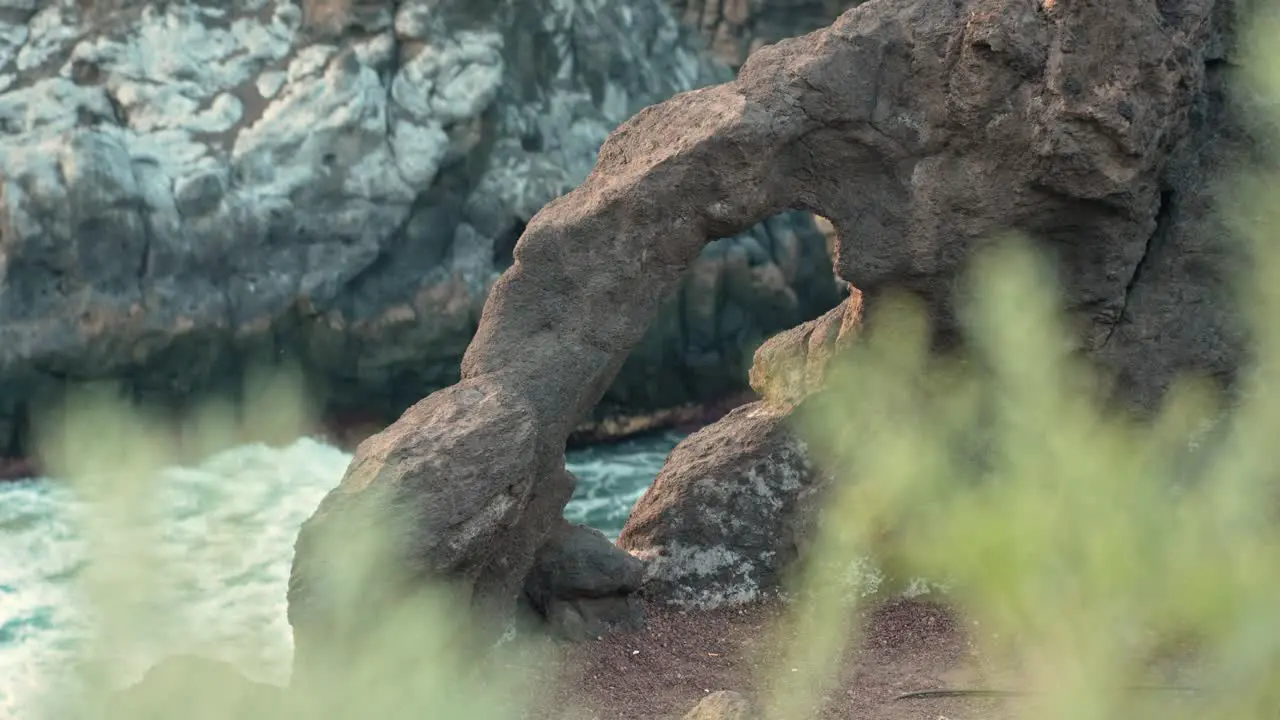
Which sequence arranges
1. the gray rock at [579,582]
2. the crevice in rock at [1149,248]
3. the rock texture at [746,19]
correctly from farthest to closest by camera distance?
1. the rock texture at [746,19]
2. the crevice in rock at [1149,248]
3. the gray rock at [579,582]

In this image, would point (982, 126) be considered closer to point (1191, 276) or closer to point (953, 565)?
point (1191, 276)

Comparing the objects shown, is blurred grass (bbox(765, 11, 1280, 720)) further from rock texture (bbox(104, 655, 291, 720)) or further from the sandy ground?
the sandy ground

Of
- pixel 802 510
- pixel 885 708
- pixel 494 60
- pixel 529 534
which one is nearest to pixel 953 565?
pixel 885 708

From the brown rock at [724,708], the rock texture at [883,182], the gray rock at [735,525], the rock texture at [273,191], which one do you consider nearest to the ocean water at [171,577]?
the brown rock at [724,708]

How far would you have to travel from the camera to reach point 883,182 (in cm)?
628

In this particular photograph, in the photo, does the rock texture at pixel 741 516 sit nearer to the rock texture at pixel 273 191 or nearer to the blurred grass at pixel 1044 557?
the blurred grass at pixel 1044 557

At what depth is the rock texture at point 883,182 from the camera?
5812 mm

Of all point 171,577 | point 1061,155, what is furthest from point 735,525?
point 171,577

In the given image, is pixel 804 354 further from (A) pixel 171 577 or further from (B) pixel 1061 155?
(A) pixel 171 577

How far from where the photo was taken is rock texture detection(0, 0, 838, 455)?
526 inches

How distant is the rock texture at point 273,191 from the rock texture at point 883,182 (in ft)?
25.4

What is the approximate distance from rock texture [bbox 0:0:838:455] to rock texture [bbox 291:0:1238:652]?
25.4 feet

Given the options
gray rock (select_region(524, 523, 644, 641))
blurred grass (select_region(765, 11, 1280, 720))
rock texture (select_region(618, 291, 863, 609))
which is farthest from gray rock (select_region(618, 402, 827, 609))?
blurred grass (select_region(765, 11, 1280, 720))

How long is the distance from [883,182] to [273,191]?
9.39 metres
